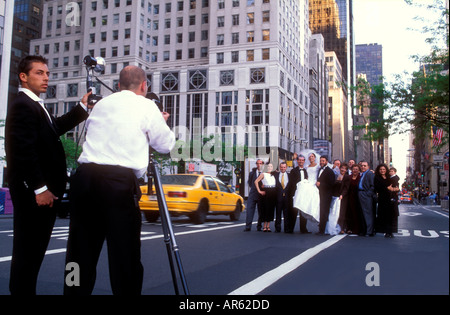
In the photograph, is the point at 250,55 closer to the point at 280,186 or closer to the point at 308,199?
the point at 280,186

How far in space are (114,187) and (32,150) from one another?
69 centimetres

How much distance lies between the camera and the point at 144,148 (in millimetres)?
2588

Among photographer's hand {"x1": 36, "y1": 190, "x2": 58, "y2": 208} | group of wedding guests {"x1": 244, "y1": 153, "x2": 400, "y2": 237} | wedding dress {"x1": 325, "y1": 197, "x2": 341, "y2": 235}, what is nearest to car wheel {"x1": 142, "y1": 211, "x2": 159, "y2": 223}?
group of wedding guests {"x1": 244, "y1": 153, "x2": 400, "y2": 237}

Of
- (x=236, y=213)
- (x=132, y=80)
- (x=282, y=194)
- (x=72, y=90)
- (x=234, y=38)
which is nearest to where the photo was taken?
(x=132, y=80)

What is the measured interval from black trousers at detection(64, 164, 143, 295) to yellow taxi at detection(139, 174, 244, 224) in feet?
28.8

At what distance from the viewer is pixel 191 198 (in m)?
→ 12.4

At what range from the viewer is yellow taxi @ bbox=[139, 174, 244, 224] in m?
12.2

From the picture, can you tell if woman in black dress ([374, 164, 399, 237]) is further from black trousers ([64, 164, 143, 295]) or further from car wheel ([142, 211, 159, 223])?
black trousers ([64, 164, 143, 295])

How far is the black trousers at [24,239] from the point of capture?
2.80 meters

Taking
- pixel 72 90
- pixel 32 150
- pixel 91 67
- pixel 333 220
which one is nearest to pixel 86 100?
pixel 91 67
